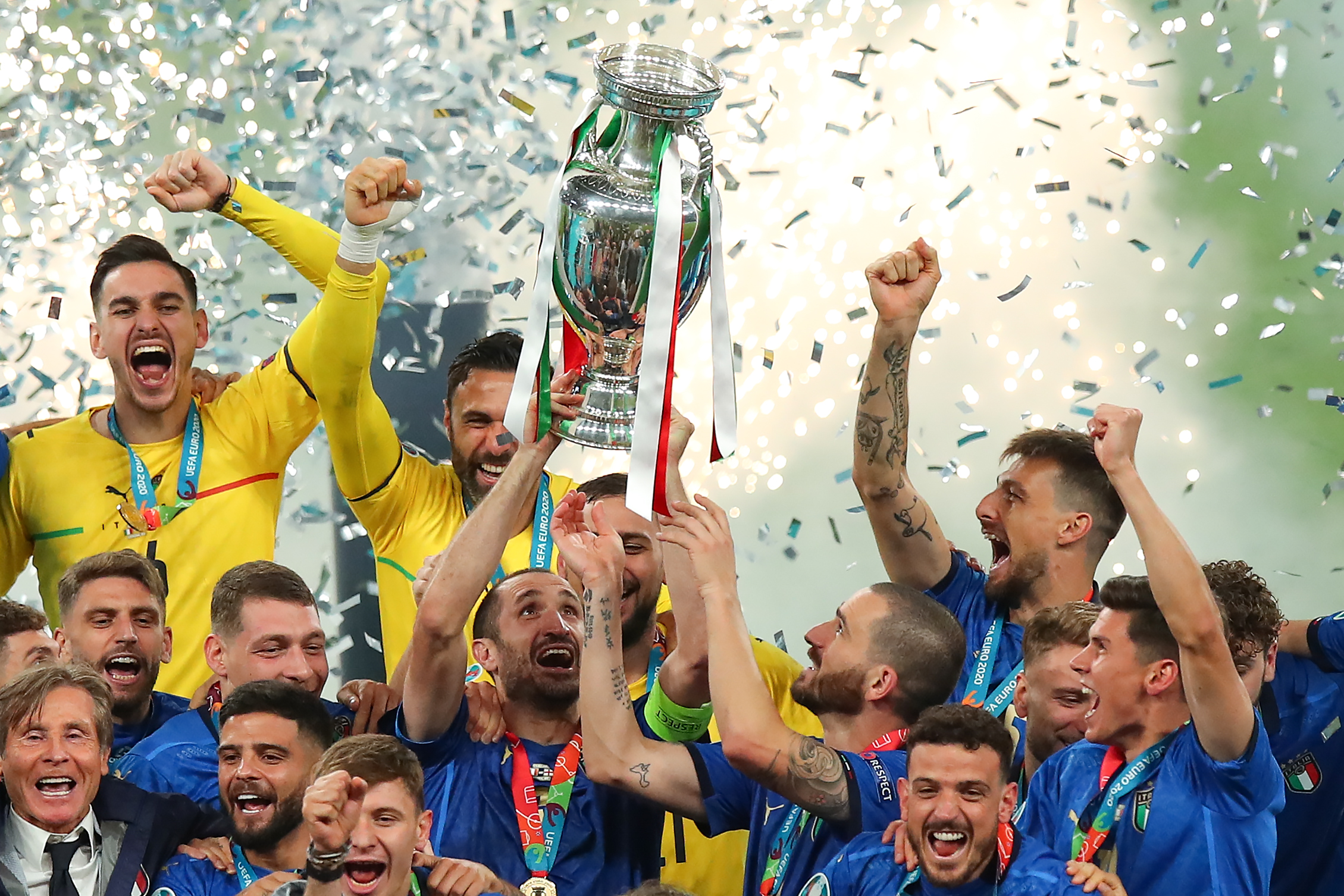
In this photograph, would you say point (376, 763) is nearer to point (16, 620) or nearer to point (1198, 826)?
point (16, 620)

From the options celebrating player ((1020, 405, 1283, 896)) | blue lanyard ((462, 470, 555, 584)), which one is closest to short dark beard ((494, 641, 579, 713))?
blue lanyard ((462, 470, 555, 584))

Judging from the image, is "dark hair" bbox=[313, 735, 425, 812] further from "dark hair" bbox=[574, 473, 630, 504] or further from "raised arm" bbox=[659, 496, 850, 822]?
"dark hair" bbox=[574, 473, 630, 504]

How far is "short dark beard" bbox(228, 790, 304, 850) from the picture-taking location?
326 centimetres

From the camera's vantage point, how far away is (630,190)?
279 centimetres

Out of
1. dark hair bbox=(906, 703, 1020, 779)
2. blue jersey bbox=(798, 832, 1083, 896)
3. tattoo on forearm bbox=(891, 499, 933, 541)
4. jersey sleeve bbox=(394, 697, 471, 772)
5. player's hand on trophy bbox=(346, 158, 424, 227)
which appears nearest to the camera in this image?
blue jersey bbox=(798, 832, 1083, 896)

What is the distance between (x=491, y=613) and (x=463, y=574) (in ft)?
1.22

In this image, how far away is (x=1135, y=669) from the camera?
3240mm

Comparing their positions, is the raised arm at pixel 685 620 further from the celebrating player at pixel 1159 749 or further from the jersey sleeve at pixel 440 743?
the celebrating player at pixel 1159 749

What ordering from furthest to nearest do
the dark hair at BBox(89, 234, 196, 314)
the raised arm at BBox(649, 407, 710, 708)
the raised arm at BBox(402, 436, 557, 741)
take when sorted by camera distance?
the dark hair at BBox(89, 234, 196, 314) → the raised arm at BBox(649, 407, 710, 708) → the raised arm at BBox(402, 436, 557, 741)

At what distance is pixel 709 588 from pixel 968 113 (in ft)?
11.7

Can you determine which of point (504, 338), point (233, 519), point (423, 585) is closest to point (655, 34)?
point (504, 338)

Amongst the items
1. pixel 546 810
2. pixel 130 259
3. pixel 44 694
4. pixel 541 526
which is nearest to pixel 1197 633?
pixel 546 810

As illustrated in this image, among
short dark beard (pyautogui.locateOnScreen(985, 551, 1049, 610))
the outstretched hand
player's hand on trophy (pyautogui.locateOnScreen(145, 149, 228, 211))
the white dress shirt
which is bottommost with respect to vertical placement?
the white dress shirt

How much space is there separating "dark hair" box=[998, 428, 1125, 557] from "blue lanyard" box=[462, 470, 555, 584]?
1.36 m
